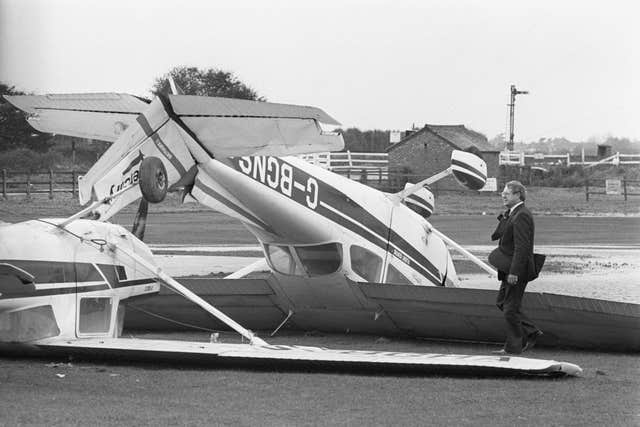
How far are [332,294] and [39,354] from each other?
3731mm

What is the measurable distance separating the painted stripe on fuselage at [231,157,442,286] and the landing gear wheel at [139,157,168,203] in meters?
1.99

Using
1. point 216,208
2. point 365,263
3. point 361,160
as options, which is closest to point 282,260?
point 365,263

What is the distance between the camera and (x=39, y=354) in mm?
10281

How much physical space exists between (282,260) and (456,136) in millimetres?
54208

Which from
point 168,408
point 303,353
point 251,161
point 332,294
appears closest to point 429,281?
point 332,294

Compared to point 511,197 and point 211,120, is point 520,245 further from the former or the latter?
point 211,120

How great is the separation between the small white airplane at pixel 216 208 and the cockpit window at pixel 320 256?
14 millimetres

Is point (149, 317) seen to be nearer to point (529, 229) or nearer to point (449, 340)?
point (449, 340)

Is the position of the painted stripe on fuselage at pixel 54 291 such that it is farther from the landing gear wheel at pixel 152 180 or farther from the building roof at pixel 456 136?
the building roof at pixel 456 136

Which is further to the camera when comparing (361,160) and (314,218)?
(361,160)

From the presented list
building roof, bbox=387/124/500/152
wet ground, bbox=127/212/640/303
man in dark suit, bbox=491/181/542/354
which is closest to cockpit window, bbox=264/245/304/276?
man in dark suit, bbox=491/181/542/354

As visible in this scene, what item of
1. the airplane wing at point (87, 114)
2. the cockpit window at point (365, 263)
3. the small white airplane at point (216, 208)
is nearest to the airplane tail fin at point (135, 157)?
the small white airplane at point (216, 208)

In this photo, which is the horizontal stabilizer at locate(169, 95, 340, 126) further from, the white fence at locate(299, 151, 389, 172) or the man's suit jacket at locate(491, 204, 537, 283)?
the white fence at locate(299, 151, 389, 172)

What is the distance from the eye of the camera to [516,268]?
11.0m
